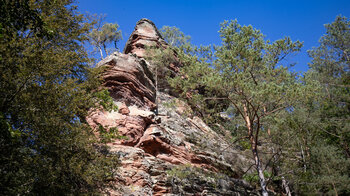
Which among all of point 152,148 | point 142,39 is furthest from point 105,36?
point 152,148

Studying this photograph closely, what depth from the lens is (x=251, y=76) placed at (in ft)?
42.3

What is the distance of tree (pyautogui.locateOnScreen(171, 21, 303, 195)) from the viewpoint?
36.8ft

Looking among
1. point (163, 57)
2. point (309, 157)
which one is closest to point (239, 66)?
point (309, 157)

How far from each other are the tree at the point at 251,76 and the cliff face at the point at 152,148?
2313mm

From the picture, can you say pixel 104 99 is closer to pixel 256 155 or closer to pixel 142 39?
pixel 256 155

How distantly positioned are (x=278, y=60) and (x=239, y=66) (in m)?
3.05

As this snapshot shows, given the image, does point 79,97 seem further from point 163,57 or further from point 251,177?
point 163,57

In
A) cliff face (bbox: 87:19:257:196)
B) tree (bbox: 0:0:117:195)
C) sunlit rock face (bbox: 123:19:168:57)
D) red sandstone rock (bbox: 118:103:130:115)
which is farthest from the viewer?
sunlit rock face (bbox: 123:19:168:57)

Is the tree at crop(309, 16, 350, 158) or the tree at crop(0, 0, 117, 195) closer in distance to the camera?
the tree at crop(0, 0, 117, 195)

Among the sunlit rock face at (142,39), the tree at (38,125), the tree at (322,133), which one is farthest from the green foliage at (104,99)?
the sunlit rock face at (142,39)

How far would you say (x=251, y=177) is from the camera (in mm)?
16062

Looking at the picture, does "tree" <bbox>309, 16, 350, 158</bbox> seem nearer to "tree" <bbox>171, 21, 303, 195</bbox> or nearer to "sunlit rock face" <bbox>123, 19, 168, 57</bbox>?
"tree" <bbox>171, 21, 303, 195</bbox>

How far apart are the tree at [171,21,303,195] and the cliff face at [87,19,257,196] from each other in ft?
7.59

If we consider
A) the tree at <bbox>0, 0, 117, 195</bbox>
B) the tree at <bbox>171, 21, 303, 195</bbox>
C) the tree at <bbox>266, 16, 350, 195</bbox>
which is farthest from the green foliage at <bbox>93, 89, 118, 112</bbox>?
the tree at <bbox>266, 16, 350, 195</bbox>
